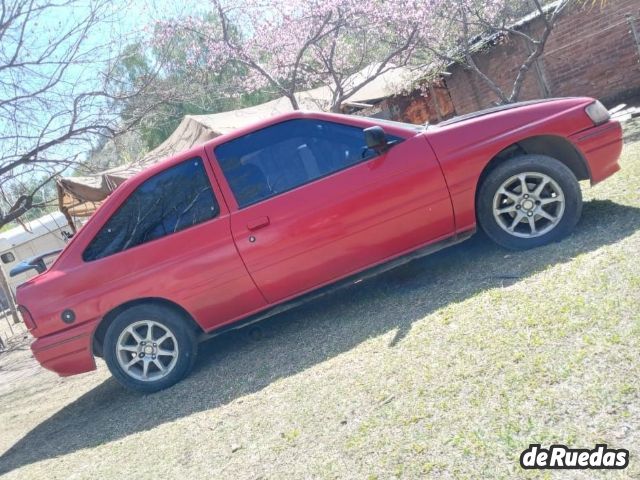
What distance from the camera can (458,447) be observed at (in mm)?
2365

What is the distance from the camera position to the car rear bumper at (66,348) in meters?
4.43

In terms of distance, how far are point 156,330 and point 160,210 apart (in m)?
1.01

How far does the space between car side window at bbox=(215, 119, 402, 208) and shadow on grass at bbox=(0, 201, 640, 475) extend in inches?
48.0

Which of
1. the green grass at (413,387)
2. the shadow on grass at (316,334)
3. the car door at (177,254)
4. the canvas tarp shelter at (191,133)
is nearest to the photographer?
the green grass at (413,387)

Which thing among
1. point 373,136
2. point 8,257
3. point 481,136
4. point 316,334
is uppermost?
point 8,257

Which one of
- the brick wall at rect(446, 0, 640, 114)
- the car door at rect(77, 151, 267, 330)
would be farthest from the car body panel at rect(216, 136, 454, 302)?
the brick wall at rect(446, 0, 640, 114)

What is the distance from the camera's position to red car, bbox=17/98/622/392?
169 inches

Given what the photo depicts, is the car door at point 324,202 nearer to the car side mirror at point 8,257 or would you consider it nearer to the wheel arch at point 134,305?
the wheel arch at point 134,305

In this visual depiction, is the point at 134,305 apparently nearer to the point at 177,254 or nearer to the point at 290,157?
the point at 177,254

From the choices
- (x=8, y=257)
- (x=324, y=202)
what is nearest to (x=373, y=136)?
(x=324, y=202)

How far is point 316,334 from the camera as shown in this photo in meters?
4.48

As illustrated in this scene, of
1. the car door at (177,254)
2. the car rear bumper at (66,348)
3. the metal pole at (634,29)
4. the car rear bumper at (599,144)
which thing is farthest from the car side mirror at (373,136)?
the metal pole at (634,29)

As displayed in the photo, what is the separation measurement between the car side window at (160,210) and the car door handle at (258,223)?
0.34m

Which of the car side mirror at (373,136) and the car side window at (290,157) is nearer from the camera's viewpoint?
the car side mirror at (373,136)
